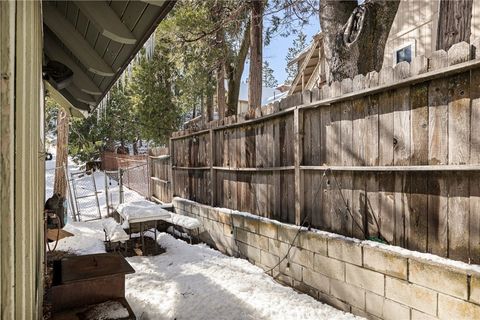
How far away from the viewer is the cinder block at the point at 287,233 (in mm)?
4164

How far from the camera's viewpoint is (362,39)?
4.52 m

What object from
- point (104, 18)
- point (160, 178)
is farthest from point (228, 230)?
point (160, 178)

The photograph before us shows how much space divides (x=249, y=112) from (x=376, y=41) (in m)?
2.07

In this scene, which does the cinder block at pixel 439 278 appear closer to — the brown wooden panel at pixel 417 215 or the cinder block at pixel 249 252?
the brown wooden panel at pixel 417 215

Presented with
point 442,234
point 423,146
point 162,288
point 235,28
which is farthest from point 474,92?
point 235,28

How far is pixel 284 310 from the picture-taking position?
3516 millimetres

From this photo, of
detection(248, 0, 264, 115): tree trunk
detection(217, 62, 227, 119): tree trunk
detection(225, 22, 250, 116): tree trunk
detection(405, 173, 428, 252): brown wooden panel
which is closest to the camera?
detection(405, 173, 428, 252): brown wooden panel

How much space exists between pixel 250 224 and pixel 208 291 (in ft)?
4.30

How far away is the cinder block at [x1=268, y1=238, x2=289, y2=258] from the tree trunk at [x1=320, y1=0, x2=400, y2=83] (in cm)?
247

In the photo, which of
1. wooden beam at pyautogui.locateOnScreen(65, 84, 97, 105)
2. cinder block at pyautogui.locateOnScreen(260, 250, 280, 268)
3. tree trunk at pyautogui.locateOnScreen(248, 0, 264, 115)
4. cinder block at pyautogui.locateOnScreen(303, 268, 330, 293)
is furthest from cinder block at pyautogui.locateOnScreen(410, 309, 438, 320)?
tree trunk at pyautogui.locateOnScreen(248, 0, 264, 115)

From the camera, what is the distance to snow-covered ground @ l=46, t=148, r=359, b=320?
3.49 m

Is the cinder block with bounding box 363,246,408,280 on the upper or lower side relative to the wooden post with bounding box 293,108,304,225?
lower

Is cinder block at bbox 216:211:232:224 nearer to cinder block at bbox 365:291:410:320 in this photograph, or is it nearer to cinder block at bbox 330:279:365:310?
cinder block at bbox 330:279:365:310

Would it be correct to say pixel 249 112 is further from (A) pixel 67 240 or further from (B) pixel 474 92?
(A) pixel 67 240
